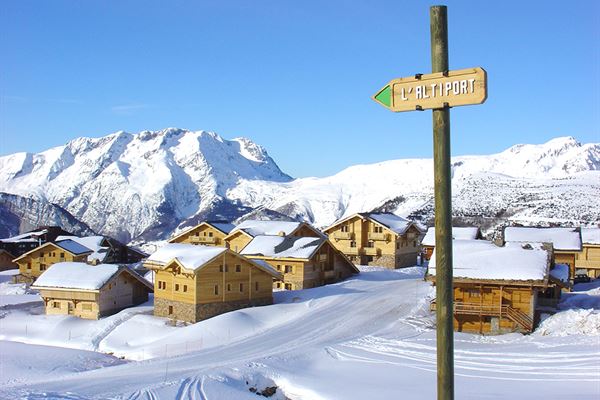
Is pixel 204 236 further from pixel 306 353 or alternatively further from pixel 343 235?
pixel 306 353

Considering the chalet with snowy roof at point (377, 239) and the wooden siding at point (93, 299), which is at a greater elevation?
the chalet with snowy roof at point (377, 239)

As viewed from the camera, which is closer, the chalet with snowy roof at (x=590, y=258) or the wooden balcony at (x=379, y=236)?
the chalet with snowy roof at (x=590, y=258)

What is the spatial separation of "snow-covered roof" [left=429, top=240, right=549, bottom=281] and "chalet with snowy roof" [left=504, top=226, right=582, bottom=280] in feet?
49.6

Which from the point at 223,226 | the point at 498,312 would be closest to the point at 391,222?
the point at 223,226

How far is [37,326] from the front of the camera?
47.5 meters

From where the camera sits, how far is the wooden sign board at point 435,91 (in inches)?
312

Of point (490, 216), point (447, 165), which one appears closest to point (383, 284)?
point (447, 165)

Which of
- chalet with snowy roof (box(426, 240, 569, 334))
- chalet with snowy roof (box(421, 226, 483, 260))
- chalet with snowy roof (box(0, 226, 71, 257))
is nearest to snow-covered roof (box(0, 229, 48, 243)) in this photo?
chalet with snowy roof (box(0, 226, 71, 257))

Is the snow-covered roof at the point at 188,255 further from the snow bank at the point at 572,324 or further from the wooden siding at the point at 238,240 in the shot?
the snow bank at the point at 572,324

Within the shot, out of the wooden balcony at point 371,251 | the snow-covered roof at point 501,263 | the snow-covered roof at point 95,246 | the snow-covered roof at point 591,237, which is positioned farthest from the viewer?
the snow-covered roof at point 95,246

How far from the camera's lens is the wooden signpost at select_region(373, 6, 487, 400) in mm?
8141

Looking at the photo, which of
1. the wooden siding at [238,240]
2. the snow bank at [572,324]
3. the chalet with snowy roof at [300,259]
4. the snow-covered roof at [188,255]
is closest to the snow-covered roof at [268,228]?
the wooden siding at [238,240]

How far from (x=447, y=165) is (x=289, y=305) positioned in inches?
1548

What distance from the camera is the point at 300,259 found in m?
54.4
